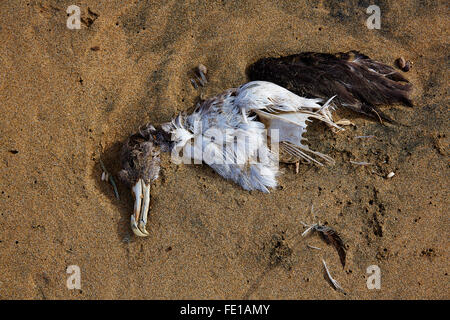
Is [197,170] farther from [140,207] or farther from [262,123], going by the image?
[262,123]

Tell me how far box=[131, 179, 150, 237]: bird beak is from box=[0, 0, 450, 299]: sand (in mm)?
105

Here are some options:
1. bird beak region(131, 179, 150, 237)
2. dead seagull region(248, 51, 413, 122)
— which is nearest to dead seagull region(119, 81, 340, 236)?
bird beak region(131, 179, 150, 237)

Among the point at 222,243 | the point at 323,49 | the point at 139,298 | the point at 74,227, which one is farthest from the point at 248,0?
the point at 139,298

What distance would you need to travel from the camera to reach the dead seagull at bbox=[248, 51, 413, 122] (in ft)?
10.3

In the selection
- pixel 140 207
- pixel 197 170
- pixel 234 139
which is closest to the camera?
pixel 234 139

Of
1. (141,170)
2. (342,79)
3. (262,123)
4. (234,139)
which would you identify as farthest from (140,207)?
(342,79)

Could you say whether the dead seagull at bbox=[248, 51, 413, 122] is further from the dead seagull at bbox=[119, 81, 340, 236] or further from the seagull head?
the seagull head

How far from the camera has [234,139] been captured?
304 centimetres

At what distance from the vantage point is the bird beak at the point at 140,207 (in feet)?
Result: 10.1

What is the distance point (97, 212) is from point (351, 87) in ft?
8.32

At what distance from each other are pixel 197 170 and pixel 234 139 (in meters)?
0.48

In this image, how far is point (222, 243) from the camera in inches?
125

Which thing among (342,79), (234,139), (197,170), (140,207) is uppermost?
(342,79)

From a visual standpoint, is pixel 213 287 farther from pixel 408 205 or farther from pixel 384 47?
pixel 384 47
